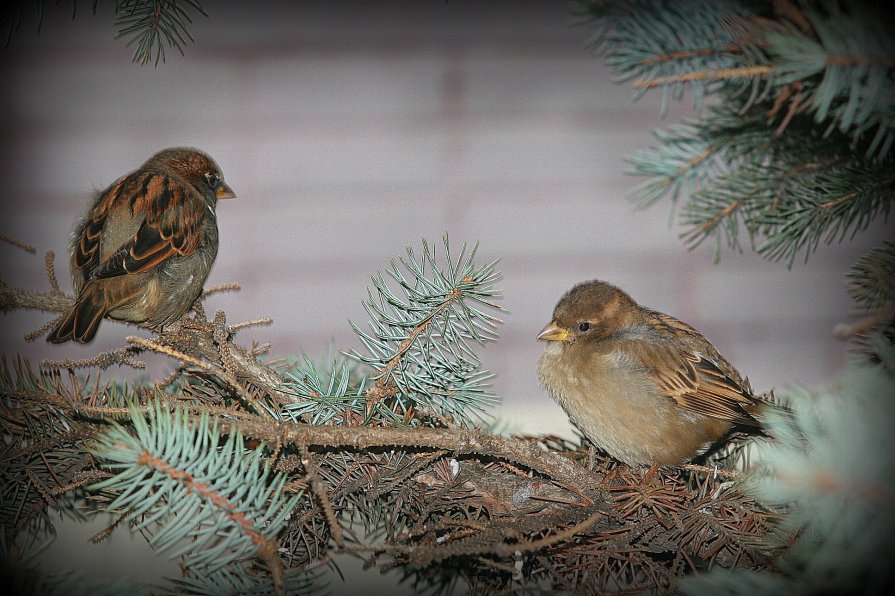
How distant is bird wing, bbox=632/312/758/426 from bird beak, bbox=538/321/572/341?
18 centimetres

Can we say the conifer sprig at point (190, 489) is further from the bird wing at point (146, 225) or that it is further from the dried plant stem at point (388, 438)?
the bird wing at point (146, 225)

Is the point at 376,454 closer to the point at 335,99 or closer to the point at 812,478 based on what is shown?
the point at 812,478

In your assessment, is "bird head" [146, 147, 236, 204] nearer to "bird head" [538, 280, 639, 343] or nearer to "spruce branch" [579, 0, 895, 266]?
"bird head" [538, 280, 639, 343]

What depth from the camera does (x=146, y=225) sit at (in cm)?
193

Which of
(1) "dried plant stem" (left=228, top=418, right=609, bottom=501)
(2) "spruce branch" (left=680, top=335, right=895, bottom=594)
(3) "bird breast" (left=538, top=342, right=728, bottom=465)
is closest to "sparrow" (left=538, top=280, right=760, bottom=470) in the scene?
(3) "bird breast" (left=538, top=342, right=728, bottom=465)

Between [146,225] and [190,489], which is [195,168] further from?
[190,489]

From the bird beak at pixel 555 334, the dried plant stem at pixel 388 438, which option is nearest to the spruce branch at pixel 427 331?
the dried plant stem at pixel 388 438

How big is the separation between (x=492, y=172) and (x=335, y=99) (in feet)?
2.86

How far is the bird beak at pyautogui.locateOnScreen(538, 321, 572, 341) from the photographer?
1810 mm

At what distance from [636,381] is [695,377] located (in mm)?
149

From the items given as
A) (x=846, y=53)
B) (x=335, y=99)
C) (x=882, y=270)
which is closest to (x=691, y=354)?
(x=882, y=270)

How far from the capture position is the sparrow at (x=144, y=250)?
1.83 meters

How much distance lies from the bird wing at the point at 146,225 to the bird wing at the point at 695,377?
1304 millimetres

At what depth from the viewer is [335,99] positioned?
3.49 metres
